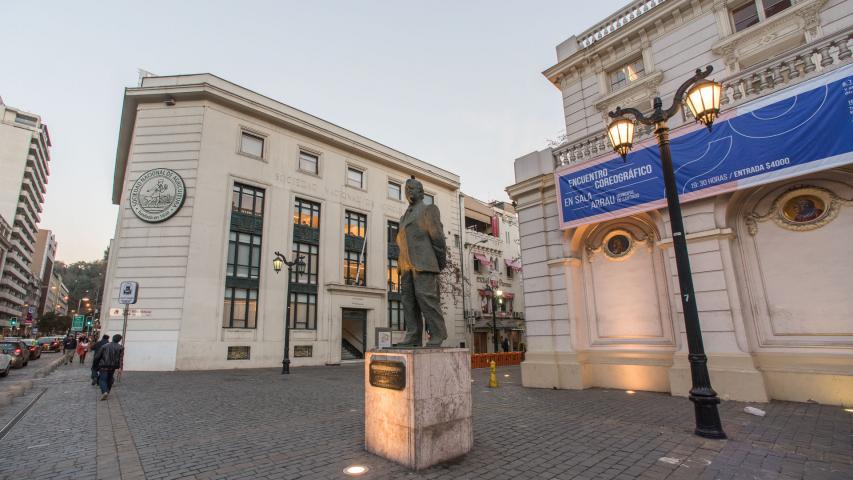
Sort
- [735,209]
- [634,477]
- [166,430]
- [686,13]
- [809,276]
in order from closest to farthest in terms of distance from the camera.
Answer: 1. [634,477]
2. [166,430]
3. [809,276]
4. [735,209]
5. [686,13]

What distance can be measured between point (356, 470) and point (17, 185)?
329 feet

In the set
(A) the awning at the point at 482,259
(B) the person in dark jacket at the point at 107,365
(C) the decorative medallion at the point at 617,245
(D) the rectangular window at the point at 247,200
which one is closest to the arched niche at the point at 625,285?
(C) the decorative medallion at the point at 617,245

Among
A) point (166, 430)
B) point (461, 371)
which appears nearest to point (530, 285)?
point (461, 371)

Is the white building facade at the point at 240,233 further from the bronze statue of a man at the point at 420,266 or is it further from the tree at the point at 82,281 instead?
the tree at the point at 82,281

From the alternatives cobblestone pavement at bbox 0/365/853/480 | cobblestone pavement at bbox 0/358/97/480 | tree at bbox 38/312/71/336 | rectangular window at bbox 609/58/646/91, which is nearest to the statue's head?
cobblestone pavement at bbox 0/365/853/480

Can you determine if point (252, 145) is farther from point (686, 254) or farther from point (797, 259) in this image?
point (797, 259)

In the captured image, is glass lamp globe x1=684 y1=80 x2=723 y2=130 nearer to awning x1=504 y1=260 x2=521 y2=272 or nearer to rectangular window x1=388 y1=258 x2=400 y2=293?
rectangular window x1=388 y1=258 x2=400 y2=293

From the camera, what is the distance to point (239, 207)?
963 inches

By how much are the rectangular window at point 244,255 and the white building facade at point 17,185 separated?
74.7 meters

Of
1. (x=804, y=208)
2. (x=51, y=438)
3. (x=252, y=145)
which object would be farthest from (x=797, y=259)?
(x=252, y=145)

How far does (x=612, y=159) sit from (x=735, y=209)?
3.19m

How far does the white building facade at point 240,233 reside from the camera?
21.5 meters

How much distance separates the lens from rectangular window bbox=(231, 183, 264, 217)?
2444 cm

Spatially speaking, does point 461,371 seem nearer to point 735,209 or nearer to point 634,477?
point 634,477
